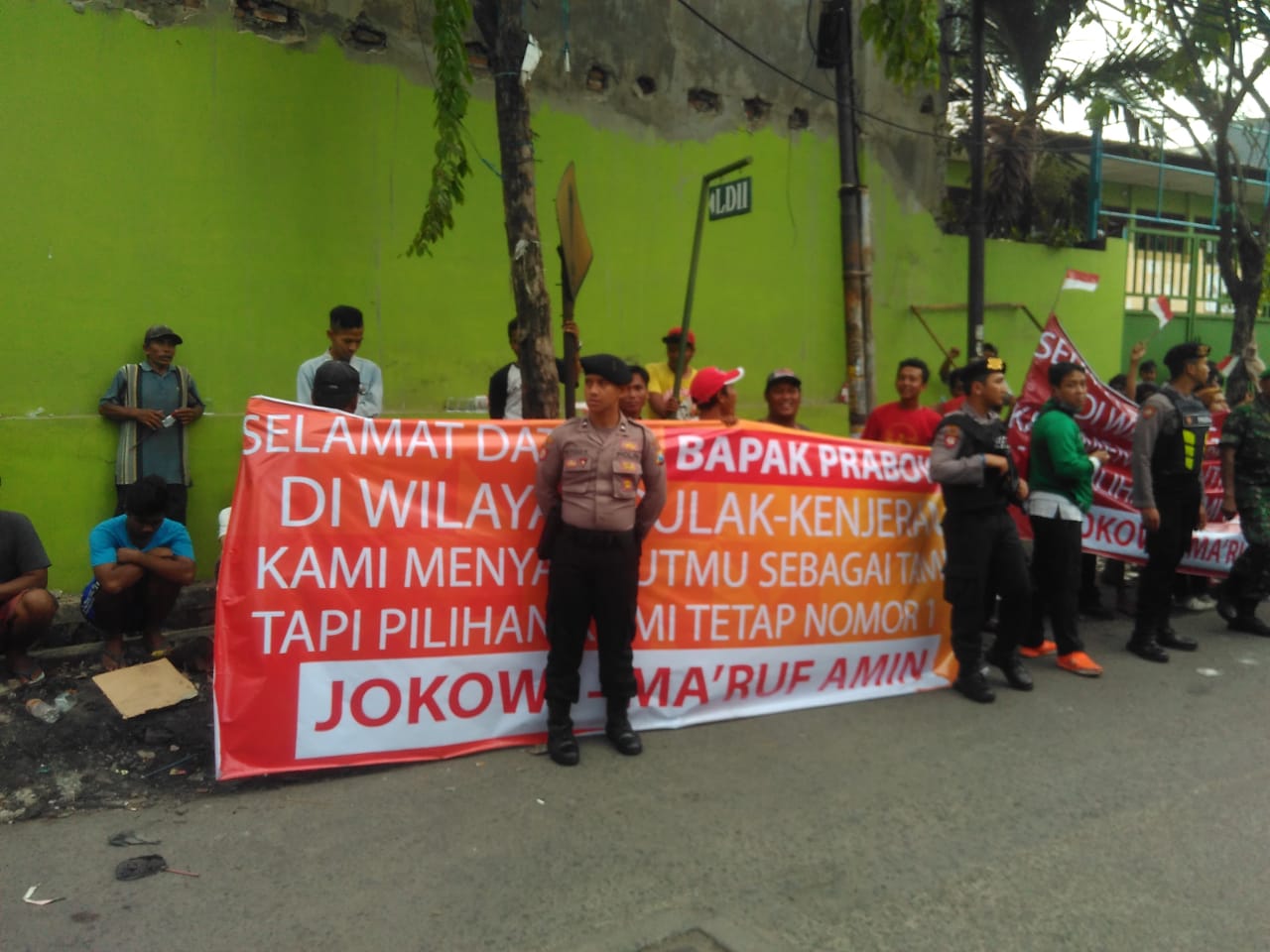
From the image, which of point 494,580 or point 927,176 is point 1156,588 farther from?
point 927,176

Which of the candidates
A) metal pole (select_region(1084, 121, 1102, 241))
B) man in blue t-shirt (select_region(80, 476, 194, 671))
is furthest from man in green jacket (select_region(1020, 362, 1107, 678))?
metal pole (select_region(1084, 121, 1102, 241))

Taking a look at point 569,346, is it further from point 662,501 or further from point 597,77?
point 597,77

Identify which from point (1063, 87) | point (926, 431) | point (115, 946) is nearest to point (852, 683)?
point (926, 431)

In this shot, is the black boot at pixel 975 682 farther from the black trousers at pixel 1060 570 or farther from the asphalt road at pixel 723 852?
the black trousers at pixel 1060 570

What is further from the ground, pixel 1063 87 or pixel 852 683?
pixel 1063 87

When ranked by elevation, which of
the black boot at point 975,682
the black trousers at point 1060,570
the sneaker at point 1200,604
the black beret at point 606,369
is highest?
the black beret at point 606,369

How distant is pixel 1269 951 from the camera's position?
2996 mm

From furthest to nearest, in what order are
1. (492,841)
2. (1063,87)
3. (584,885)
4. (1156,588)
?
(1063,87)
(1156,588)
(492,841)
(584,885)

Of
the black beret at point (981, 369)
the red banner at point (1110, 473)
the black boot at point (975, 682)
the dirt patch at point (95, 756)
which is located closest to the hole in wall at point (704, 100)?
the red banner at point (1110, 473)

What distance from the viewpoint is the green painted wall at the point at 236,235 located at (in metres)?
5.97

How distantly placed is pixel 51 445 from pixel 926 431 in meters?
5.01

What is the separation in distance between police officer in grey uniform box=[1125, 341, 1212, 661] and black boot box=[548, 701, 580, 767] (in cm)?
376

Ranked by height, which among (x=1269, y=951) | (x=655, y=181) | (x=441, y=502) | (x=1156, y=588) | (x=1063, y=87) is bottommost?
(x=1269, y=951)

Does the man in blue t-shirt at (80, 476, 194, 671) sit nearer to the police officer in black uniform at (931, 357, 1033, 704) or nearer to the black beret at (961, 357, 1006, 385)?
the police officer in black uniform at (931, 357, 1033, 704)
